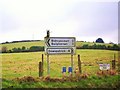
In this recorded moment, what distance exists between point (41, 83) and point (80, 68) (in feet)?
7.87

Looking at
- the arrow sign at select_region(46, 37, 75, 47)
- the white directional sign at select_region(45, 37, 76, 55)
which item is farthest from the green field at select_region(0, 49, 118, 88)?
the arrow sign at select_region(46, 37, 75, 47)

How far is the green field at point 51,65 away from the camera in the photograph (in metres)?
16.8

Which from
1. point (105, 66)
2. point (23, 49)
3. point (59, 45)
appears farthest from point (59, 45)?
point (105, 66)

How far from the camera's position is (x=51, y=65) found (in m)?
17.9

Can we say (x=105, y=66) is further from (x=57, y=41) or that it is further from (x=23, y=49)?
(x=23, y=49)

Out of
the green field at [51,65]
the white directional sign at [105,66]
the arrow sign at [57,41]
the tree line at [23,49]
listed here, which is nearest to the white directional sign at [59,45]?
the arrow sign at [57,41]

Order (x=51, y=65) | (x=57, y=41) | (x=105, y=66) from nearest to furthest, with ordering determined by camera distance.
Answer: (x=57, y=41) < (x=51, y=65) < (x=105, y=66)

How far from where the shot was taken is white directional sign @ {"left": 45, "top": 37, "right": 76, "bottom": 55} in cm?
1749

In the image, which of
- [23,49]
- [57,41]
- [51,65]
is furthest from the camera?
[23,49]

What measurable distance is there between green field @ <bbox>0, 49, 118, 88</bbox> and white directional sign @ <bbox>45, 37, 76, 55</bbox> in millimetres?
297

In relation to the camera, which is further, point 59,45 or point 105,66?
point 105,66

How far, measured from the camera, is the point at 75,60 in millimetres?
18328

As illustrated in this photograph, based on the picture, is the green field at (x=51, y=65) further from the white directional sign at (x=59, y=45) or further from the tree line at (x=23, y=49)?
the white directional sign at (x=59, y=45)

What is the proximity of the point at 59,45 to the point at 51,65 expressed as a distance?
1031mm
